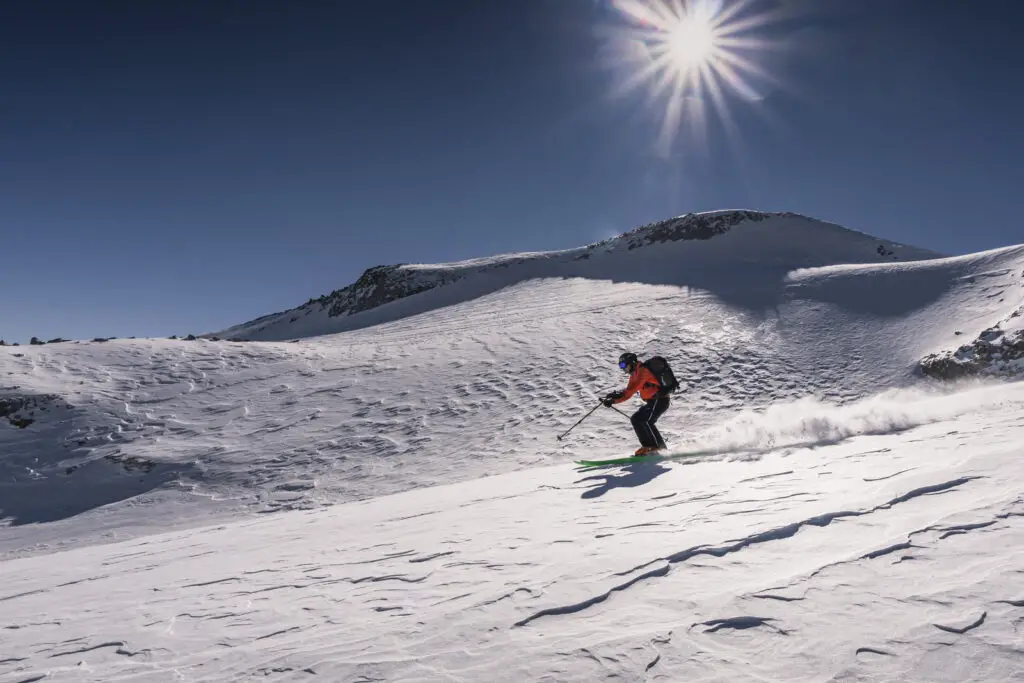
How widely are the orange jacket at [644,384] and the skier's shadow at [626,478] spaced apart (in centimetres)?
184

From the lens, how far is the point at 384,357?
23375mm

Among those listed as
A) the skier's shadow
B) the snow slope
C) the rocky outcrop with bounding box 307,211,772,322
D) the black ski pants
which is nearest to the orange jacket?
the black ski pants

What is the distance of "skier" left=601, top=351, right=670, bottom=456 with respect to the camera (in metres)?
10.8

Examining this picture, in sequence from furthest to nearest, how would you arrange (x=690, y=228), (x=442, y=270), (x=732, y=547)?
1. (x=442, y=270)
2. (x=690, y=228)
3. (x=732, y=547)

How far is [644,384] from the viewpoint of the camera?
10805mm

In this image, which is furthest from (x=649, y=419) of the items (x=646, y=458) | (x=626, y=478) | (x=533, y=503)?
(x=533, y=503)

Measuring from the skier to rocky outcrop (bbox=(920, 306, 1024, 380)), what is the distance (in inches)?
426

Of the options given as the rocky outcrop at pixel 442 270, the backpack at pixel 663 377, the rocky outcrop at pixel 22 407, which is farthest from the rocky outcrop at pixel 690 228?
the rocky outcrop at pixel 22 407

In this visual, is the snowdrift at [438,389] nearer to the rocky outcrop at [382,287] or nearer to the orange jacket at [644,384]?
the orange jacket at [644,384]

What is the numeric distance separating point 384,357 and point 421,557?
18.7 meters

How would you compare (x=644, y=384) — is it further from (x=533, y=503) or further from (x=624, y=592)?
(x=624, y=592)

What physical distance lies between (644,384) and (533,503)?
4.53 m

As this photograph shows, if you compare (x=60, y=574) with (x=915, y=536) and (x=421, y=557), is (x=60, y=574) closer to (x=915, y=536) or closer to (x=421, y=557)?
(x=421, y=557)

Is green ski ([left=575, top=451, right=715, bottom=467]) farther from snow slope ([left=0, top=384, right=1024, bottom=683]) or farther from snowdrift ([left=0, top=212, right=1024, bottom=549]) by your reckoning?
snow slope ([left=0, top=384, right=1024, bottom=683])
